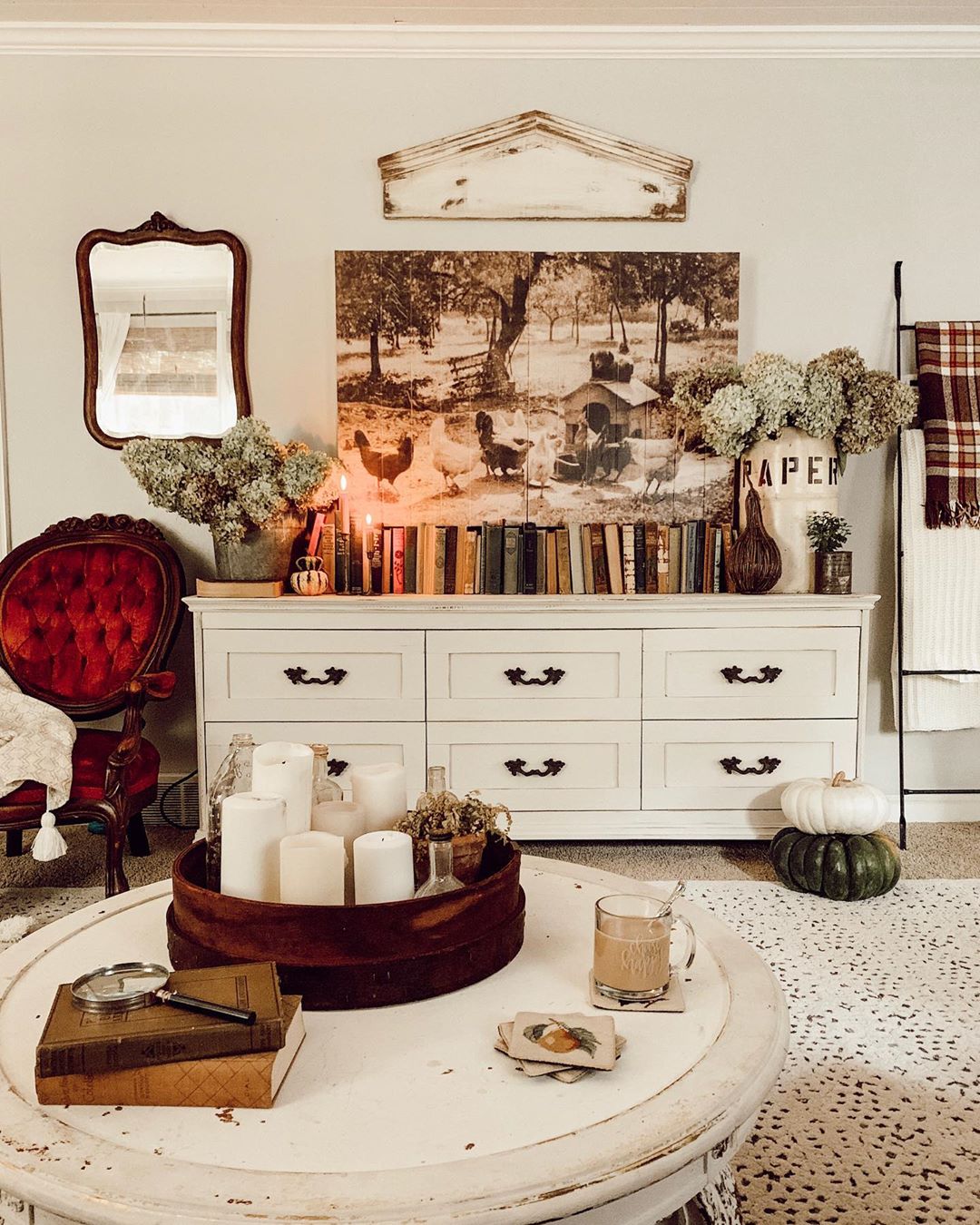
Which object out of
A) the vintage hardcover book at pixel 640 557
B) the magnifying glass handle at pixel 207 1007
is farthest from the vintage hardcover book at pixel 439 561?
the magnifying glass handle at pixel 207 1007

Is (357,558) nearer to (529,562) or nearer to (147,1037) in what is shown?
(529,562)

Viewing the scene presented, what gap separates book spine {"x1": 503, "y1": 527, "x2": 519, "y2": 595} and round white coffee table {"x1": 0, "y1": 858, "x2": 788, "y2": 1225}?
2.14 m

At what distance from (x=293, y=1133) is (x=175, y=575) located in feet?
8.42

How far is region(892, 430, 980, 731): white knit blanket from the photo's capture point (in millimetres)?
3518

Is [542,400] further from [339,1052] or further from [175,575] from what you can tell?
[339,1052]

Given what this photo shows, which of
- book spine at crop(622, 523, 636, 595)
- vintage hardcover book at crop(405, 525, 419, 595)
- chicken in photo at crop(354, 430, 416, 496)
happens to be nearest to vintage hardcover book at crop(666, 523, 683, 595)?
Result: book spine at crop(622, 523, 636, 595)

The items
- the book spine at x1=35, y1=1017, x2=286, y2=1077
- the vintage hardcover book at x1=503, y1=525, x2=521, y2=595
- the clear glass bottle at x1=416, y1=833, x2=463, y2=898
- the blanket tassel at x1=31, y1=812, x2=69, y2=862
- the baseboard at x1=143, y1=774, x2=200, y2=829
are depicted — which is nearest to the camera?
the book spine at x1=35, y1=1017, x2=286, y2=1077

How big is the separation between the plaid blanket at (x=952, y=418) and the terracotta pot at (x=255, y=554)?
7.59 feet

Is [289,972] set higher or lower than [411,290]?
lower

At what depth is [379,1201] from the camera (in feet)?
2.85

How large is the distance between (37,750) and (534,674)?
1477mm

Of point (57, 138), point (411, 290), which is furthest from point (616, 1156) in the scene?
point (57, 138)

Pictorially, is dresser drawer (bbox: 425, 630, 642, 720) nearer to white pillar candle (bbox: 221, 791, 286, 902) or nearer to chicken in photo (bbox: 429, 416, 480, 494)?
chicken in photo (bbox: 429, 416, 480, 494)

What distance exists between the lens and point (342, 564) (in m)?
3.43
